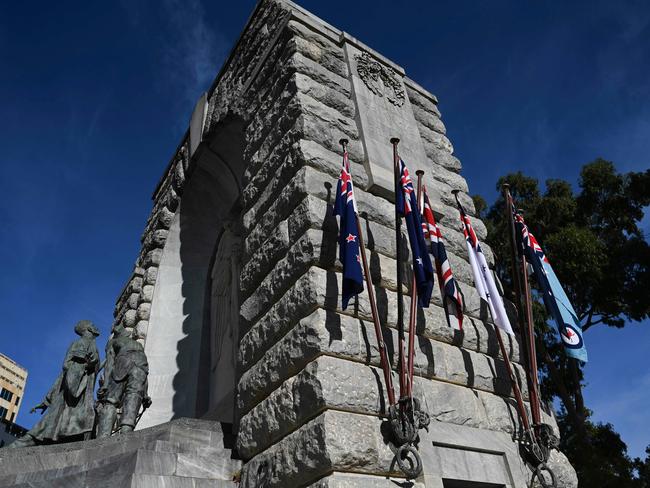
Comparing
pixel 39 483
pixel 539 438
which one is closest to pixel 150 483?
pixel 39 483

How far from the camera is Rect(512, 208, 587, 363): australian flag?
542 centimetres

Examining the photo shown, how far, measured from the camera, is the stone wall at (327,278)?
159 inches

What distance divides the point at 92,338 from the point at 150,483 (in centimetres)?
415

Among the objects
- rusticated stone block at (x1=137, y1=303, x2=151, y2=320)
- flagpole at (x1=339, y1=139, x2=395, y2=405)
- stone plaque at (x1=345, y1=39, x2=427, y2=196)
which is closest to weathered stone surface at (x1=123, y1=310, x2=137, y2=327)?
rusticated stone block at (x1=137, y1=303, x2=151, y2=320)

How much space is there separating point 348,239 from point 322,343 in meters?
0.98

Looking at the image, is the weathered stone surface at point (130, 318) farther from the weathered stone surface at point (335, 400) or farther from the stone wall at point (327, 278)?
the weathered stone surface at point (335, 400)

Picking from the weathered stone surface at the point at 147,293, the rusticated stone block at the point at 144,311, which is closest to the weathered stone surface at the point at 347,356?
the rusticated stone block at the point at 144,311

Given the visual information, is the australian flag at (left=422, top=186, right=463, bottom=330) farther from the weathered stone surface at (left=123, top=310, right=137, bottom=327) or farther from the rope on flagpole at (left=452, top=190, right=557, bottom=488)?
the weathered stone surface at (left=123, top=310, right=137, bottom=327)

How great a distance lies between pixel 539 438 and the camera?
195 inches

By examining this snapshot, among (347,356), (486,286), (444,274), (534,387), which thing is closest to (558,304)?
(486,286)

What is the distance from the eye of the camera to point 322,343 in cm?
419

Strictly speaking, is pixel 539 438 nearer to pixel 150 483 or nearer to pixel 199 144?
pixel 150 483

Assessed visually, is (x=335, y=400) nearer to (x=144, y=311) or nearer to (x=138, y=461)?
(x=138, y=461)

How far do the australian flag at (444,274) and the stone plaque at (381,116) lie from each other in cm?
73
